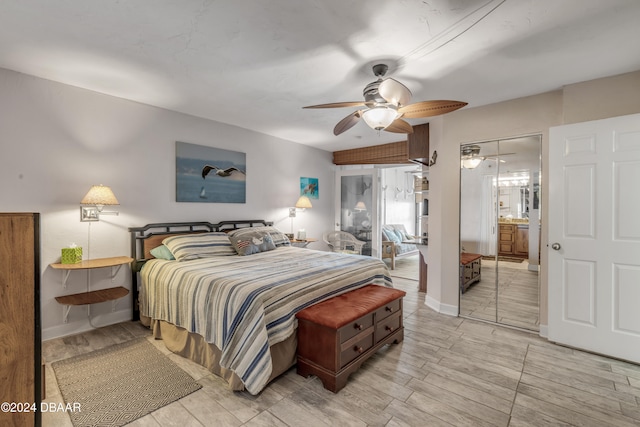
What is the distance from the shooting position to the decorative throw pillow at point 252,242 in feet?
11.9

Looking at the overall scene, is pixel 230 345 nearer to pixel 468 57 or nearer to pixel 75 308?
pixel 75 308

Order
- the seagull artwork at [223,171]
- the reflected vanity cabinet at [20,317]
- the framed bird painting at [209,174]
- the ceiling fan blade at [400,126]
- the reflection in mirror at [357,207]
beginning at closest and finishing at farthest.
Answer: the reflected vanity cabinet at [20,317] < the ceiling fan blade at [400,126] < the framed bird painting at [209,174] < the seagull artwork at [223,171] < the reflection in mirror at [357,207]

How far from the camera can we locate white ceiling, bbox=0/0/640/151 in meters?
1.84

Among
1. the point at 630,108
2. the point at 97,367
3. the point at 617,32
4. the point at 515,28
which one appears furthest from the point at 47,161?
the point at 630,108

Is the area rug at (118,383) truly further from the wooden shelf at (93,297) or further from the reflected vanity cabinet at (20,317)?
the reflected vanity cabinet at (20,317)

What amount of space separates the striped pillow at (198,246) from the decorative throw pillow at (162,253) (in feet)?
0.17

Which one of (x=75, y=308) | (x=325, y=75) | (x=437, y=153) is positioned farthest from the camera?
(x=437, y=153)

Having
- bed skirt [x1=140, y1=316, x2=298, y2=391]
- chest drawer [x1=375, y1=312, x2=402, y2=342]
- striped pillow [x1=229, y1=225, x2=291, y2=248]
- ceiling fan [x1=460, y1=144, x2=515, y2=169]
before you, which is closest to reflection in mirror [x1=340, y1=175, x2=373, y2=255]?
striped pillow [x1=229, y1=225, x2=291, y2=248]

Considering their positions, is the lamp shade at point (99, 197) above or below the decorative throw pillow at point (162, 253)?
above

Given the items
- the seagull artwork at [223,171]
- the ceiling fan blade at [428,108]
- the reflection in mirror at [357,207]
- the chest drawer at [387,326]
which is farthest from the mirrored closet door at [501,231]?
the seagull artwork at [223,171]

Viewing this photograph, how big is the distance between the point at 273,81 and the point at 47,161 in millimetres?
2373

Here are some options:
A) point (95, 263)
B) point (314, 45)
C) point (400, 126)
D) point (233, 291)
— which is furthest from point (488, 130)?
point (95, 263)

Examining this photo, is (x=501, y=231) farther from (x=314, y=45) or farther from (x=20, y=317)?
(x=20, y=317)

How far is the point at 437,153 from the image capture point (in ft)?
12.8
